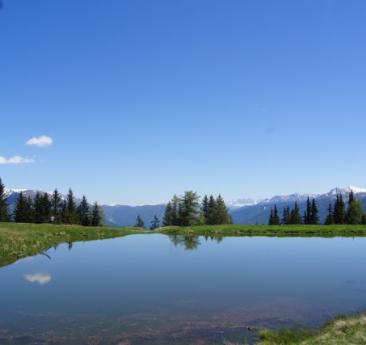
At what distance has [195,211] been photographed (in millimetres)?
130000

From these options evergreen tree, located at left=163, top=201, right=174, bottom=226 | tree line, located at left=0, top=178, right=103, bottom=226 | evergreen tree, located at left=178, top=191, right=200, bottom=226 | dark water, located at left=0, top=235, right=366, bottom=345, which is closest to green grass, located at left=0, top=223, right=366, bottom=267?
dark water, located at left=0, top=235, right=366, bottom=345

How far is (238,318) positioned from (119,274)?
16468 millimetres

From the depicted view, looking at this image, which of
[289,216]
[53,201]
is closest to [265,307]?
[53,201]

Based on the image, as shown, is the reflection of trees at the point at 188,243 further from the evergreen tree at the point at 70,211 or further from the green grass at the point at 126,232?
the evergreen tree at the point at 70,211

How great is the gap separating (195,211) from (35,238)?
73.3 meters

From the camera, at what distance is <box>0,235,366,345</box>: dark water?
20.6 metres

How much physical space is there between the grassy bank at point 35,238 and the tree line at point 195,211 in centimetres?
3549

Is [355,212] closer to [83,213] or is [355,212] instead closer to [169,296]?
[83,213]

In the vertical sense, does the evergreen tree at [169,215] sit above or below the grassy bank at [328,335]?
above

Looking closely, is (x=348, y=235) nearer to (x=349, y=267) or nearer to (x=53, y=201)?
(x=349, y=267)

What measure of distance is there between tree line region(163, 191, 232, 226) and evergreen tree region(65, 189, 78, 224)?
33732 mm

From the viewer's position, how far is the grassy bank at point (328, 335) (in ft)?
56.0

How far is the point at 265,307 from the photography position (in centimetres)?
2545

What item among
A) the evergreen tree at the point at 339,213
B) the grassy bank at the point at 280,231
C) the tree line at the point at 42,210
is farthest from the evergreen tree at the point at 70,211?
the evergreen tree at the point at 339,213
